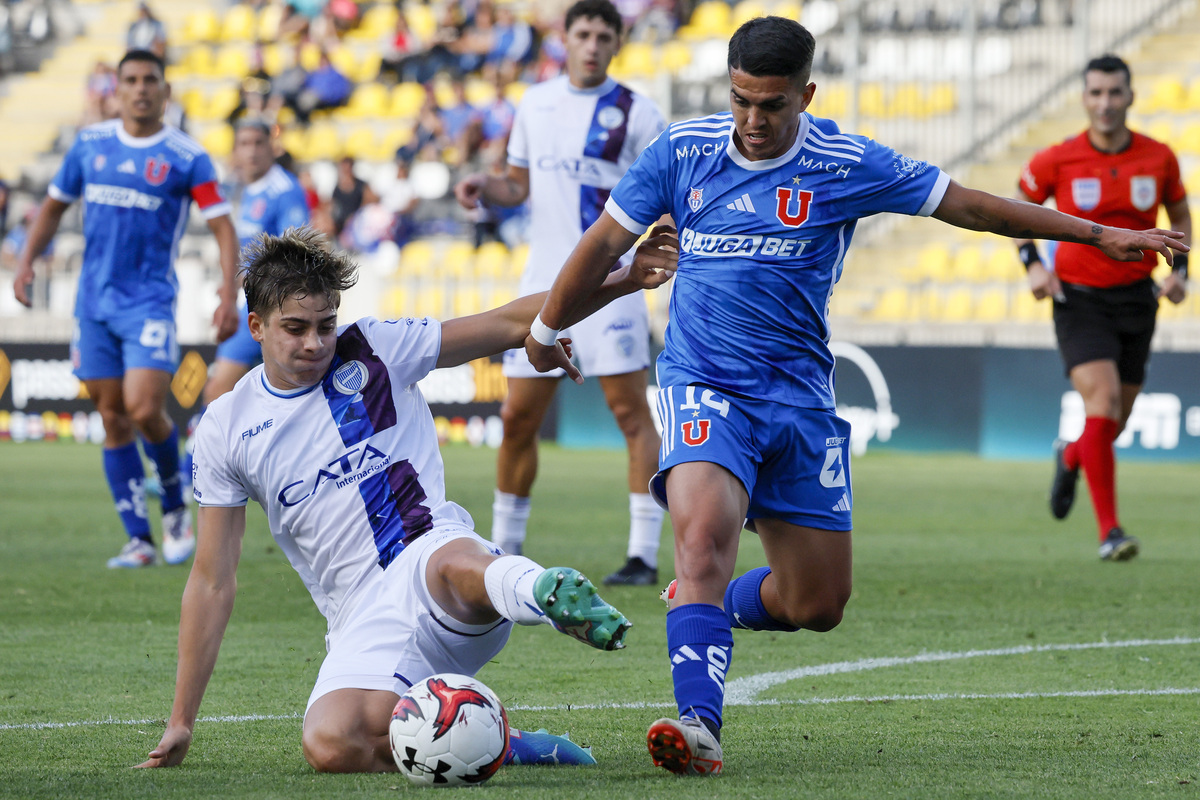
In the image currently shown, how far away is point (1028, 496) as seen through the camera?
12.1 metres

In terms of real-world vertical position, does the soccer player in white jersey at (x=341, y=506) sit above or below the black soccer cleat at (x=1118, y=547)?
above

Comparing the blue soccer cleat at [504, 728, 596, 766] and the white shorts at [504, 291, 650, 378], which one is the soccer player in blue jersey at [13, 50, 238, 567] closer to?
the white shorts at [504, 291, 650, 378]

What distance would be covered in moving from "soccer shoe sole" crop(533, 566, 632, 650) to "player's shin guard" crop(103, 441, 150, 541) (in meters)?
5.21

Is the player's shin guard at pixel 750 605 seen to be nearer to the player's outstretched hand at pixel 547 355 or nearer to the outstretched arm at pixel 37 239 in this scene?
the player's outstretched hand at pixel 547 355

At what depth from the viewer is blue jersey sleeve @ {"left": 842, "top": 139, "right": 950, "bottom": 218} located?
4.21 metres

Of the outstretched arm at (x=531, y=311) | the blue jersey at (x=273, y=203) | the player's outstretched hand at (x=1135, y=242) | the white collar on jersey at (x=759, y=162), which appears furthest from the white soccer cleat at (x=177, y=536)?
the player's outstretched hand at (x=1135, y=242)

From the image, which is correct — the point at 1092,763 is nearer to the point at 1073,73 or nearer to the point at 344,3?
the point at 1073,73

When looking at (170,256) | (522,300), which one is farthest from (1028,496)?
(522,300)

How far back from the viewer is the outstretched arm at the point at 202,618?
12.5 ft

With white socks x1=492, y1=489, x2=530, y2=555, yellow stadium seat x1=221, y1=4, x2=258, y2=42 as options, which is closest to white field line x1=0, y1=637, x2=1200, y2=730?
white socks x1=492, y1=489, x2=530, y2=555

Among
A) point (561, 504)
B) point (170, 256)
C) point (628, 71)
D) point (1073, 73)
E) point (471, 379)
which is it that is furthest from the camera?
point (628, 71)

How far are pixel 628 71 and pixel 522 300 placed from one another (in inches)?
738

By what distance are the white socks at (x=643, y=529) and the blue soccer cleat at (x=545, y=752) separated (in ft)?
11.3

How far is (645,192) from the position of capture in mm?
4285
